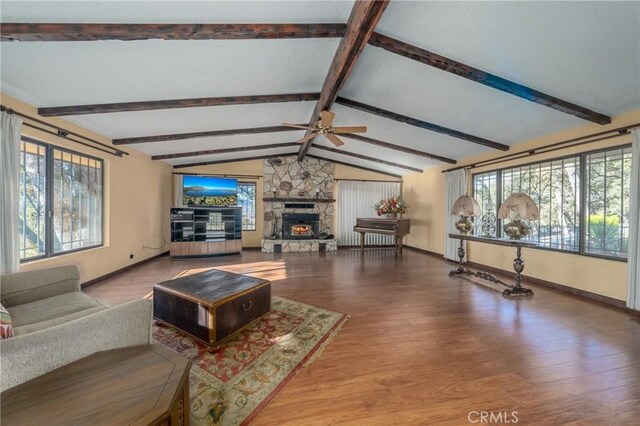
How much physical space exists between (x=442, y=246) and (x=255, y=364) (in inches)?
224

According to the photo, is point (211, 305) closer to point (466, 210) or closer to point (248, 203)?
point (466, 210)

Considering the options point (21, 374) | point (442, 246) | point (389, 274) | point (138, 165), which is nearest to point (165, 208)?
point (138, 165)

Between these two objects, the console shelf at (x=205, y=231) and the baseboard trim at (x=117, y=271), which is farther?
the console shelf at (x=205, y=231)

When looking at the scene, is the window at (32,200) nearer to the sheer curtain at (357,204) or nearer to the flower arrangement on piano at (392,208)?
the sheer curtain at (357,204)

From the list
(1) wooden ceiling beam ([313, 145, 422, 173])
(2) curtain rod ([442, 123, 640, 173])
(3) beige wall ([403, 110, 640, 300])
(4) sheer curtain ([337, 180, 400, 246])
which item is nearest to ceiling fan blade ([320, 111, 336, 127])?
(1) wooden ceiling beam ([313, 145, 422, 173])

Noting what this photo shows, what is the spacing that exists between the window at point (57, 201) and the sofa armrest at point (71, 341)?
288 centimetres

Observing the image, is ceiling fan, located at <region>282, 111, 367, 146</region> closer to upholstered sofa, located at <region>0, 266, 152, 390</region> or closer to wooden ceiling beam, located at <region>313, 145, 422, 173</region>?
wooden ceiling beam, located at <region>313, 145, 422, 173</region>

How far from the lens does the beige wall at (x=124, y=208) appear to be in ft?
11.0

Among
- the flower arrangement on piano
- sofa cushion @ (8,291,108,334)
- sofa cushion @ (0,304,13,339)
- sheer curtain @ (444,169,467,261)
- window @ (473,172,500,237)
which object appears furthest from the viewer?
the flower arrangement on piano

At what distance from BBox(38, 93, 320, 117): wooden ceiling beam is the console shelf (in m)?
3.11

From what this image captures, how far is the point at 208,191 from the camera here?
6504mm

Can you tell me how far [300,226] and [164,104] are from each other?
15.3 feet

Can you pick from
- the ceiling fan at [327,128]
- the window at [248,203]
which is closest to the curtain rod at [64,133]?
the ceiling fan at [327,128]

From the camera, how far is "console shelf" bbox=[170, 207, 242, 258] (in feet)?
19.5
